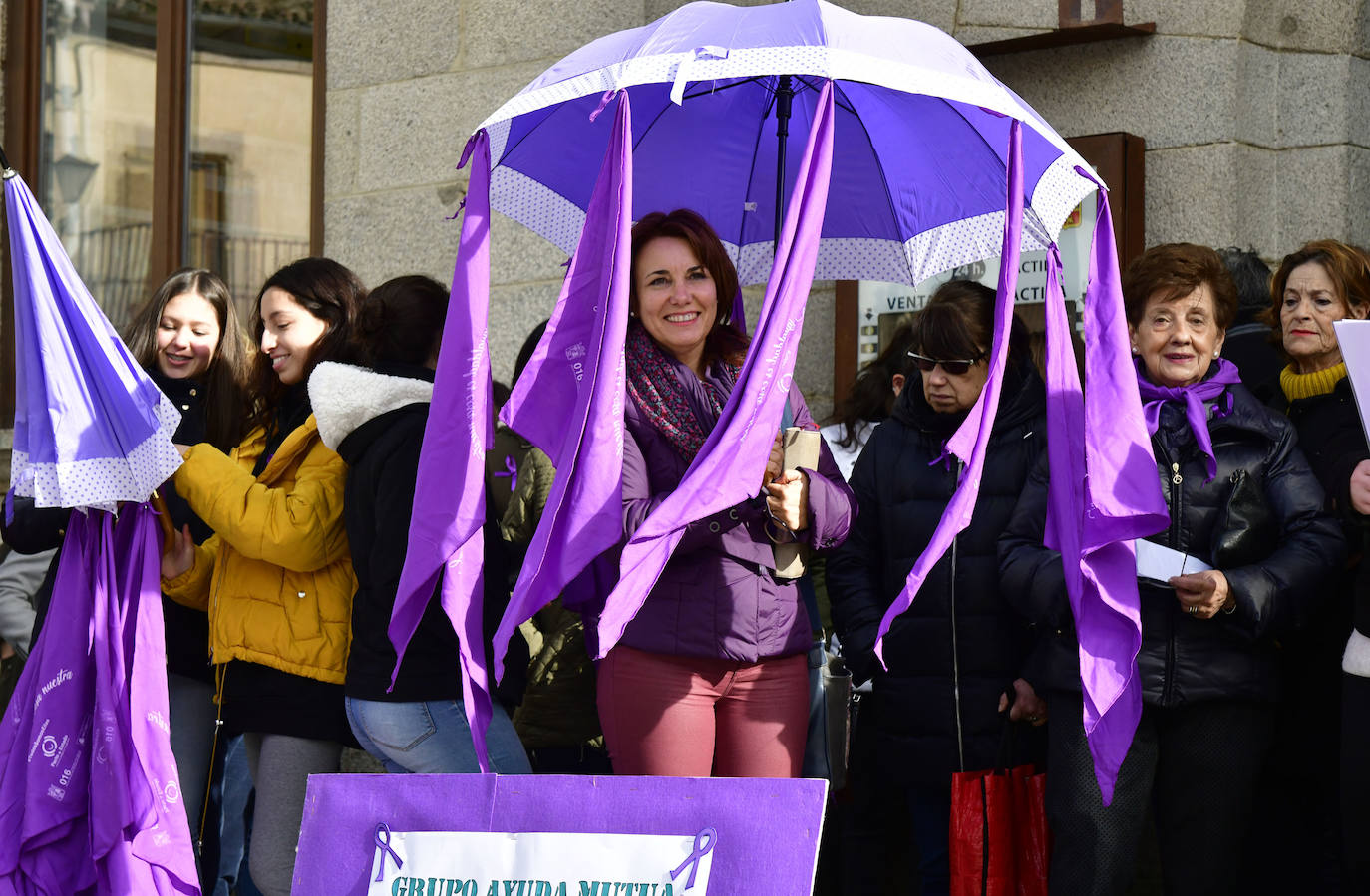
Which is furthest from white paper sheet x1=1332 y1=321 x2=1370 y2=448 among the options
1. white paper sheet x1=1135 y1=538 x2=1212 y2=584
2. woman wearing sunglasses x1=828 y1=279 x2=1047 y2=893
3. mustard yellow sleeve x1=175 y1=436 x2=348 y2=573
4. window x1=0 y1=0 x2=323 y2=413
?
window x1=0 y1=0 x2=323 y2=413

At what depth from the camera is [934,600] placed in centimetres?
396

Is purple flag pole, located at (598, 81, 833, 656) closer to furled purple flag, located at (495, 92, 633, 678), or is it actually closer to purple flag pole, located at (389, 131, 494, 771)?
furled purple flag, located at (495, 92, 633, 678)

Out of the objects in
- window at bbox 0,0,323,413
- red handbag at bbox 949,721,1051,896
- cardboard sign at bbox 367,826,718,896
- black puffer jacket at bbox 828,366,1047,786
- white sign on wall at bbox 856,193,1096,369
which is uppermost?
window at bbox 0,0,323,413

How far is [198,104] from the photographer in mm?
7535

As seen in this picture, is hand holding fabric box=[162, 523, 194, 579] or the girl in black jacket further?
hand holding fabric box=[162, 523, 194, 579]

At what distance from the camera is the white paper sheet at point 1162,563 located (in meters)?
3.60

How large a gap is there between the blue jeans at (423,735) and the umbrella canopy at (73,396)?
2.42 ft

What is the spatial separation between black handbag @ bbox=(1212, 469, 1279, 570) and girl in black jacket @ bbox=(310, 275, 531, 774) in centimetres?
162

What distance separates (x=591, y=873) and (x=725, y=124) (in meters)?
1.96

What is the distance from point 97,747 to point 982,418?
2156 mm

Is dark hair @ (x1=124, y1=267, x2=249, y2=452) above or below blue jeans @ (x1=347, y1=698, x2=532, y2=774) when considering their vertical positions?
above

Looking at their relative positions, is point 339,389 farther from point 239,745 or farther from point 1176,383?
point 1176,383

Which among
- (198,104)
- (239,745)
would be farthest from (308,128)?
(239,745)

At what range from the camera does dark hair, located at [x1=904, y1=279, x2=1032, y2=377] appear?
396 centimetres
